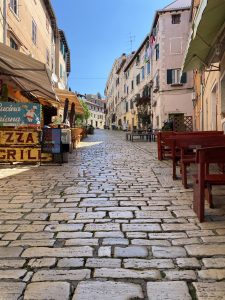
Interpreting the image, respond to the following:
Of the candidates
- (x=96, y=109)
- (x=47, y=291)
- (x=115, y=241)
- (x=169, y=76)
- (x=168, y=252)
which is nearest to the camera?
(x=47, y=291)

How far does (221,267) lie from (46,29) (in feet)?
83.2

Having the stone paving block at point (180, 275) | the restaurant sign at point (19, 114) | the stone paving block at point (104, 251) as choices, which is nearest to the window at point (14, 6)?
the restaurant sign at point (19, 114)

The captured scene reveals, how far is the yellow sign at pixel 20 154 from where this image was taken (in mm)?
9547

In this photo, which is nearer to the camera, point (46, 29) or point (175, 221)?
point (175, 221)

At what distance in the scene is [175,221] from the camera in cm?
409

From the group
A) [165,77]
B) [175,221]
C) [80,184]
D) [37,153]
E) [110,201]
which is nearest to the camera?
[175,221]

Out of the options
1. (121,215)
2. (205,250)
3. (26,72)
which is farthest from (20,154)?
(205,250)

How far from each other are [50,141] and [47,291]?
25.1ft

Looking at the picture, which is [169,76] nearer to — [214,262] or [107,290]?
[214,262]

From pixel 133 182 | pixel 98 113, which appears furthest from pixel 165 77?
pixel 98 113

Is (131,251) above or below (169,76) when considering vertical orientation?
below

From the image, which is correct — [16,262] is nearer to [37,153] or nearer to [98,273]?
[98,273]

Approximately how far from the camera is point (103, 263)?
2883 mm

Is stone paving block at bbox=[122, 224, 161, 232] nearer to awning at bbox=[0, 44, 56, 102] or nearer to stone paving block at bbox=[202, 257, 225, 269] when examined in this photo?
stone paving block at bbox=[202, 257, 225, 269]
